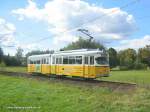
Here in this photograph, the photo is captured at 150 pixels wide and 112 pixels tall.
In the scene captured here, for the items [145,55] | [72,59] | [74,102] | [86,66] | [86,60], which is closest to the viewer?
[74,102]

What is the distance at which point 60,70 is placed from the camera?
119 feet

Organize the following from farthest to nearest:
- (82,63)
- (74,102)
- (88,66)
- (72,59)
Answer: (72,59) < (82,63) < (88,66) < (74,102)

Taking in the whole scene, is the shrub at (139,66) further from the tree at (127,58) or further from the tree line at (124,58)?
the tree at (127,58)

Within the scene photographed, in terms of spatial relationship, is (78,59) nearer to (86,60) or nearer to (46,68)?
(86,60)

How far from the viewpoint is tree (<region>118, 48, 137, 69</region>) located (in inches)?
4253

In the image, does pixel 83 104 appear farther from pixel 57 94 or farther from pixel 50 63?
pixel 50 63

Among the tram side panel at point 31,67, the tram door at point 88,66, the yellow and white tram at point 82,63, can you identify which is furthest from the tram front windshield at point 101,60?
the tram side panel at point 31,67

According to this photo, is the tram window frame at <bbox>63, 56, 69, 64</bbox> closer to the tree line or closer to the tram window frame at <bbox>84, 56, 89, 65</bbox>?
the tram window frame at <bbox>84, 56, 89, 65</bbox>

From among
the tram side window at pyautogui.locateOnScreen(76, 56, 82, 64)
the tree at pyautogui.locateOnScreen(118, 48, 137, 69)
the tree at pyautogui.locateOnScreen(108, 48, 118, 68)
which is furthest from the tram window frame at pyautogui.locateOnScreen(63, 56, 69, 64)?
the tree at pyautogui.locateOnScreen(118, 48, 137, 69)

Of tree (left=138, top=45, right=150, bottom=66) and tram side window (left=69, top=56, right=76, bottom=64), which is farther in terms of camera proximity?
tree (left=138, top=45, right=150, bottom=66)

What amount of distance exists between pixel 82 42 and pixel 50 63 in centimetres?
5492

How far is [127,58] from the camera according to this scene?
4451 inches

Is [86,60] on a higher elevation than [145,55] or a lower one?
lower

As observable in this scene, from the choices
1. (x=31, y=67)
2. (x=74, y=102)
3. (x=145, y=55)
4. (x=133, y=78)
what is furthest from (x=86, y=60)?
(x=145, y=55)
